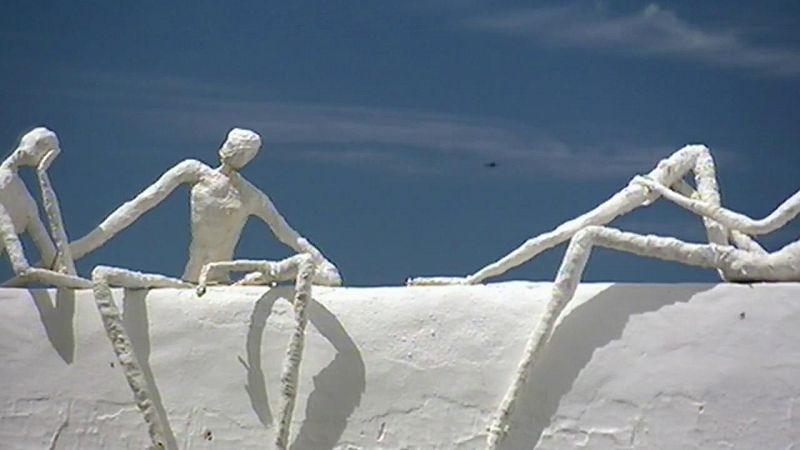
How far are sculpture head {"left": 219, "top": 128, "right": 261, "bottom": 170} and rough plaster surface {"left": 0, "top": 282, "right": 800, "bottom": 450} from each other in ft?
2.02

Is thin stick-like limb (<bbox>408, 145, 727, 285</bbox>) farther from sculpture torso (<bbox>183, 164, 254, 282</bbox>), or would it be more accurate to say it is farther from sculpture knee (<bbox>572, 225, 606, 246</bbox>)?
sculpture torso (<bbox>183, 164, 254, 282</bbox>)

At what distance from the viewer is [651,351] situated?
4.77m

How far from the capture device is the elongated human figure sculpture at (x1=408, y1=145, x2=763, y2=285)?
5195 millimetres

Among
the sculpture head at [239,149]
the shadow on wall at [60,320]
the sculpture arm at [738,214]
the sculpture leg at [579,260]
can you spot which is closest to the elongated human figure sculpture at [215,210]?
the sculpture head at [239,149]

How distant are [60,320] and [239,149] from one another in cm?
102

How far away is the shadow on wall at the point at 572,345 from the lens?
4832mm

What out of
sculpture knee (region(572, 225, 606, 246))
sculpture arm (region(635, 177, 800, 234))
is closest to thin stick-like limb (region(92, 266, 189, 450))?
sculpture knee (region(572, 225, 606, 246))

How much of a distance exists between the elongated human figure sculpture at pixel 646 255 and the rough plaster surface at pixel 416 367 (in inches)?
3.2

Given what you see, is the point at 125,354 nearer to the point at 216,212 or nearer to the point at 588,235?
the point at 216,212

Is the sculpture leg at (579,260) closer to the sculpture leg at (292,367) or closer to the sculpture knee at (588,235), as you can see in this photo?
the sculpture knee at (588,235)

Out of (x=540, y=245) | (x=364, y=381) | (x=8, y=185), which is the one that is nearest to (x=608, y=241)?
(x=540, y=245)

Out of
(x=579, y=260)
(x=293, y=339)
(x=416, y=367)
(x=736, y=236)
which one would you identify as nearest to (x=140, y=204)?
(x=293, y=339)

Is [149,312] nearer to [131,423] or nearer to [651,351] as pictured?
[131,423]

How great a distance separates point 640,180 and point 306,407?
154 cm
